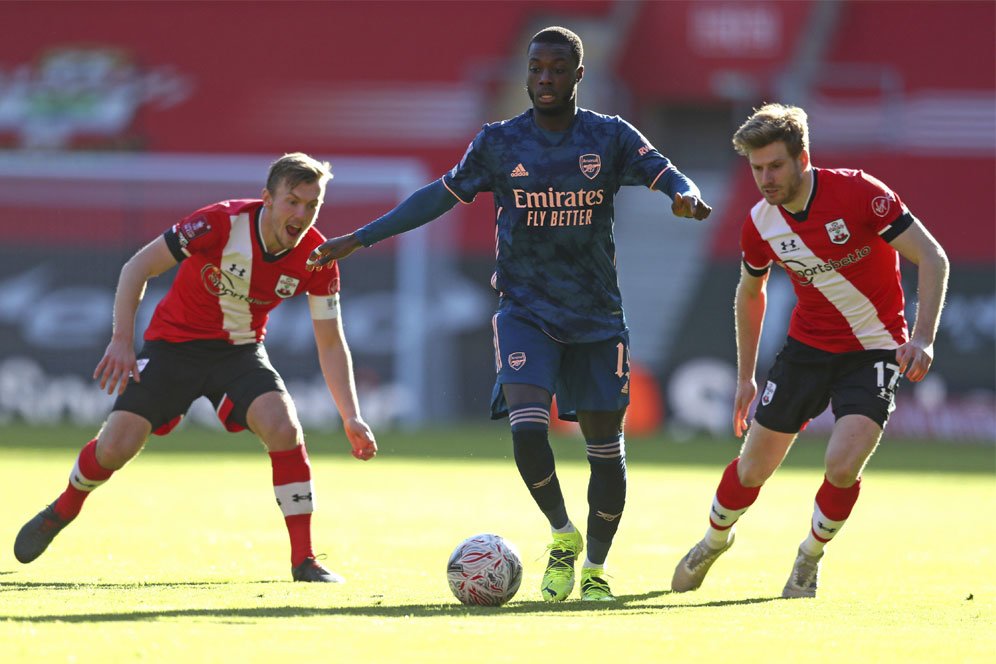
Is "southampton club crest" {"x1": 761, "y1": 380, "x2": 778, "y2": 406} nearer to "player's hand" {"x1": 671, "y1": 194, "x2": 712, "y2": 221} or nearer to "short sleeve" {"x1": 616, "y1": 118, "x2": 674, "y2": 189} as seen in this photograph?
"short sleeve" {"x1": 616, "y1": 118, "x2": 674, "y2": 189}

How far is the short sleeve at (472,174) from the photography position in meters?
6.78

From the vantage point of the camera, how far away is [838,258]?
686 cm

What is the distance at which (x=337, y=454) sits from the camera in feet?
55.9

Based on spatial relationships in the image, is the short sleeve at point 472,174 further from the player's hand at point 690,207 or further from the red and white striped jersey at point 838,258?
the red and white striped jersey at point 838,258

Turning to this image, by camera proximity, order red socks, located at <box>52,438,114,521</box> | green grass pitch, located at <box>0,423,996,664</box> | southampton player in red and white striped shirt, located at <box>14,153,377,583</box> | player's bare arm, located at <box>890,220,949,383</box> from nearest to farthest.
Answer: green grass pitch, located at <box>0,423,996,664</box>, player's bare arm, located at <box>890,220,949,383</box>, southampton player in red and white striped shirt, located at <box>14,153,377,583</box>, red socks, located at <box>52,438,114,521</box>

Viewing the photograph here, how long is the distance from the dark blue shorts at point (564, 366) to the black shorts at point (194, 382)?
4.15 feet

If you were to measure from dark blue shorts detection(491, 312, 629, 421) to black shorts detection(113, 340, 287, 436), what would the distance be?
49.8 inches

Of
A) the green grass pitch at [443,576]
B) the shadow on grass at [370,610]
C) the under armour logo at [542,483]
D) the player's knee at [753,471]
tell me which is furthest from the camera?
the player's knee at [753,471]

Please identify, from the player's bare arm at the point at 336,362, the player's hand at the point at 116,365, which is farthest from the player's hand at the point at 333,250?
the player's hand at the point at 116,365

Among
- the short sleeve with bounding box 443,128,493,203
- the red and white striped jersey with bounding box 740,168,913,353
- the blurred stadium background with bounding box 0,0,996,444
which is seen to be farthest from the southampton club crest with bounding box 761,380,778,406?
the blurred stadium background with bounding box 0,0,996,444

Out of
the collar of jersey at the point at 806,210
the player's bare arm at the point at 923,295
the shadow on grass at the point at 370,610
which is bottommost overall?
the shadow on grass at the point at 370,610

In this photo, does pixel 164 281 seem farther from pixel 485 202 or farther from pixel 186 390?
pixel 186 390

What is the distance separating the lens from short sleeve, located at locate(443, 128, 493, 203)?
267 inches

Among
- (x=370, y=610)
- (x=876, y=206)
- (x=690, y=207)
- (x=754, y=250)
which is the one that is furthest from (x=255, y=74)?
(x=370, y=610)
